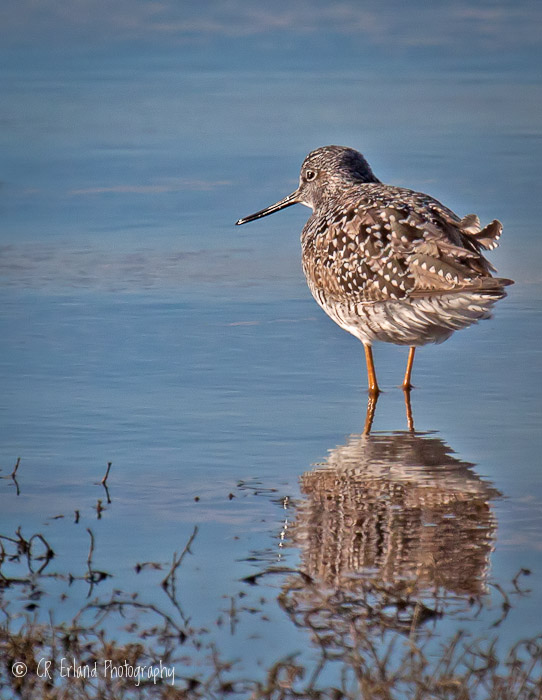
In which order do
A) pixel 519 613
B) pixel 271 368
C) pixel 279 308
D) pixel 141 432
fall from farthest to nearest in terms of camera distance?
pixel 279 308, pixel 271 368, pixel 141 432, pixel 519 613

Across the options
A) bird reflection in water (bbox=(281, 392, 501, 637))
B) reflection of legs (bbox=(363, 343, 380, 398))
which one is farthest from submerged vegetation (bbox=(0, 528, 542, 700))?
reflection of legs (bbox=(363, 343, 380, 398))

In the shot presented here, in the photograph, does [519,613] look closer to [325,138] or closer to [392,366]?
[392,366]

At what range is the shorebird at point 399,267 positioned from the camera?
24.6 ft

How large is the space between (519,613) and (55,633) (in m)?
1.70

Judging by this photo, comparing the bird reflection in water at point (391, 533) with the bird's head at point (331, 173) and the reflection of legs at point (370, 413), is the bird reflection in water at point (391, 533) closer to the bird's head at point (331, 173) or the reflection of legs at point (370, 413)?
the reflection of legs at point (370, 413)

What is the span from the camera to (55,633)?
4.27 m

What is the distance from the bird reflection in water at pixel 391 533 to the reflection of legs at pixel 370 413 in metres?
0.21

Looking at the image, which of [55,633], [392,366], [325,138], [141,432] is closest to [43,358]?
[141,432]

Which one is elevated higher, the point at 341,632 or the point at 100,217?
the point at 100,217

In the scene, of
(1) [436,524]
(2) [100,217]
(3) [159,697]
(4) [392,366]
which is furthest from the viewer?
(2) [100,217]

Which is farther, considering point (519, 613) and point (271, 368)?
point (271, 368)

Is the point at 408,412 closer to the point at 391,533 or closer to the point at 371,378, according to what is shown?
the point at 371,378

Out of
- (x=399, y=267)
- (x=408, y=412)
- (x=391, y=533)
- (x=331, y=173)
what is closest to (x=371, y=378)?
(x=408, y=412)

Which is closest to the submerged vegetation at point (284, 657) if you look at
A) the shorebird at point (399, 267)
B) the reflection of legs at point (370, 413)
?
the reflection of legs at point (370, 413)
